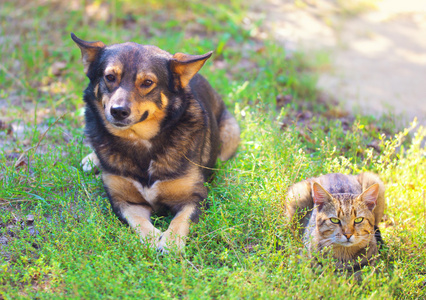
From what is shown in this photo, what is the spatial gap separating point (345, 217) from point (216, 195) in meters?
1.32

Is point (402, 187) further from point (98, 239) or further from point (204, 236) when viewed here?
point (98, 239)

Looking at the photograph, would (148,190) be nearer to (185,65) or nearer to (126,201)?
(126,201)

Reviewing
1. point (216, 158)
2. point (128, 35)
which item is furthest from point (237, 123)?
point (128, 35)

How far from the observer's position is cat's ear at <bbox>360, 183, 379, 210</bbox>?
3.07 metres

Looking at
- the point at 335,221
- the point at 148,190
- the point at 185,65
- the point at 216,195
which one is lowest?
the point at 216,195

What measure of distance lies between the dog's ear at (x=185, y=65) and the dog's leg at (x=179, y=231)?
1082mm

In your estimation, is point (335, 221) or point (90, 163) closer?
point (335, 221)

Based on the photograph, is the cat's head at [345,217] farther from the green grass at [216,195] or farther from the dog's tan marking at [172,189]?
the dog's tan marking at [172,189]

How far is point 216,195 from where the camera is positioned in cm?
393

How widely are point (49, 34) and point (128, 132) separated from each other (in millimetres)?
4301

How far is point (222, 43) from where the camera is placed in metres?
6.59

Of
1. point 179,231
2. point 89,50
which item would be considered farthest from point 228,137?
point 89,50

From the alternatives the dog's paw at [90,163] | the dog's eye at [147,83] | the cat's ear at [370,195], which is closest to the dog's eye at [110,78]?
the dog's eye at [147,83]

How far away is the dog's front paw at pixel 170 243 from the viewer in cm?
308
